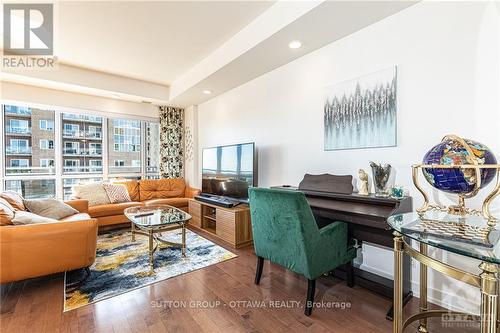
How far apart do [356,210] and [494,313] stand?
1.05 meters

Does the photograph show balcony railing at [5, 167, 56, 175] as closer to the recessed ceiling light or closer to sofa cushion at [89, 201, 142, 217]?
sofa cushion at [89, 201, 142, 217]

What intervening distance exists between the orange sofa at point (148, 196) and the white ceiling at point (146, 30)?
2.28 meters

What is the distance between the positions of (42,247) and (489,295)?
9.93ft

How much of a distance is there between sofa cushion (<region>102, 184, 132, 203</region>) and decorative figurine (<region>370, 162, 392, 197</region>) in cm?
412

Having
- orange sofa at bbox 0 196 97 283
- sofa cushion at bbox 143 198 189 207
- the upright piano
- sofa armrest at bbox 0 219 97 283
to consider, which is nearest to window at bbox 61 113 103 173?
sofa cushion at bbox 143 198 189 207

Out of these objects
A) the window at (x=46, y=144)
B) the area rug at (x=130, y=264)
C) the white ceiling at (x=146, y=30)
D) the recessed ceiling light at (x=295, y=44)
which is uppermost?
the white ceiling at (x=146, y=30)

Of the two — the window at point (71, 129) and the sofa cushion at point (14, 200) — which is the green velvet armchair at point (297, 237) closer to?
the sofa cushion at point (14, 200)

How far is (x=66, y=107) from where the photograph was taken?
14.4 ft

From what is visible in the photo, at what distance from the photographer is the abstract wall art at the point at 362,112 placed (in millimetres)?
2225

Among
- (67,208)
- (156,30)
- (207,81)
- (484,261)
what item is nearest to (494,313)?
(484,261)

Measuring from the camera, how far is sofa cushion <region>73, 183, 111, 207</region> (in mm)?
3996

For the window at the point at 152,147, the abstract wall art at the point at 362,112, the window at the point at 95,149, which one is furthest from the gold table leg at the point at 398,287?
the window at the point at 95,149

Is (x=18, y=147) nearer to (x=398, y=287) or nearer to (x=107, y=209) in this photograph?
(x=107, y=209)

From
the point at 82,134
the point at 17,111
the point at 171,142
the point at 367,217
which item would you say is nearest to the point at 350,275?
the point at 367,217
